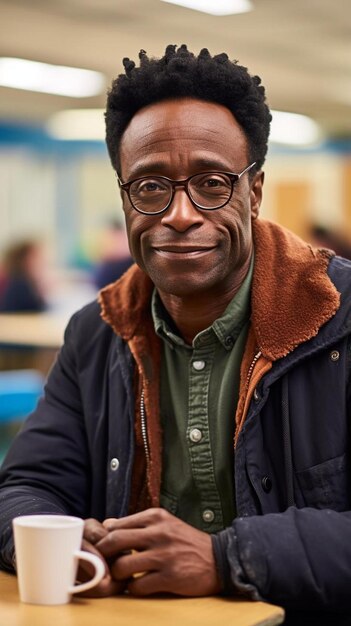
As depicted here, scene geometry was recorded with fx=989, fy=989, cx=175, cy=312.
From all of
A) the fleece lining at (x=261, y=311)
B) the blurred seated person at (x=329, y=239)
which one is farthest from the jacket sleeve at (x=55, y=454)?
the blurred seated person at (x=329, y=239)

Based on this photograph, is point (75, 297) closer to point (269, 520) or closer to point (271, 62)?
point (271, 62)

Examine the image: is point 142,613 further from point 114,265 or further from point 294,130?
point 294,130

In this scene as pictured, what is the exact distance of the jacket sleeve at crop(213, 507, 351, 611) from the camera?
148cm

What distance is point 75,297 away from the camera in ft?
37.2

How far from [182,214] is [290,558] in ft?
2.19

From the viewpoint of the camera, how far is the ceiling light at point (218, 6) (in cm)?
735

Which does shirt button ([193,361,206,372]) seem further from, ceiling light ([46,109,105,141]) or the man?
ceiling light ([46,109,105,141])

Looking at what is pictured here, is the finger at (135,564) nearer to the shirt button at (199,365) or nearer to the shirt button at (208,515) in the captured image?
the shirt button at (208,515)

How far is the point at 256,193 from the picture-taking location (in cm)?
204

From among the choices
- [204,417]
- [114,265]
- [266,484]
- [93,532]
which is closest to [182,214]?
[204,417]

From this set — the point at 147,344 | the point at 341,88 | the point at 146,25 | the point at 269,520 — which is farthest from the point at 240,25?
the point at 269,520

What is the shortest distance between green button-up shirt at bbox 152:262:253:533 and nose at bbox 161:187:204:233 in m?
0.22

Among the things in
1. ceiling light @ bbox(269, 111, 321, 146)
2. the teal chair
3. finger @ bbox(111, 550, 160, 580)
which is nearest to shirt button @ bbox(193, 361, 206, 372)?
finger @ bbox(111, 550, 160, 580)

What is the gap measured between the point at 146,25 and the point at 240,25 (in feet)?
2.55
